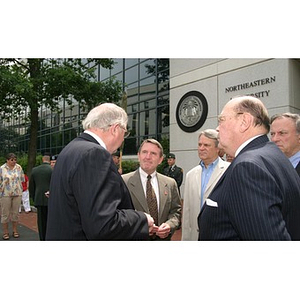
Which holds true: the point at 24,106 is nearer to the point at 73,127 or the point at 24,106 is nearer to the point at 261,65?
the point at 261,65

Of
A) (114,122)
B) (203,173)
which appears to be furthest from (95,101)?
(114,122)

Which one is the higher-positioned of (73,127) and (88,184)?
(73,127)

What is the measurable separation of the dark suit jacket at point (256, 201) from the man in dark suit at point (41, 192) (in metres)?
5.38

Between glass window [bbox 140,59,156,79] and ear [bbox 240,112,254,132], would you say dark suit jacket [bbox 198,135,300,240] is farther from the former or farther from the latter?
glass window [bbox 140,59,156,79]

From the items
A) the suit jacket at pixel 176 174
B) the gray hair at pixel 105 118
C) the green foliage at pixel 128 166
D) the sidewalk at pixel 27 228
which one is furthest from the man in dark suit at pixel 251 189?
the green foliage at pixel 128 166

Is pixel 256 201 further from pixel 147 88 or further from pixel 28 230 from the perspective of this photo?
pixel 147 88

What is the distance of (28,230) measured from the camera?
26.8 ft

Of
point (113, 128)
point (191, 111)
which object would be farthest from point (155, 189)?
point (191, 111)

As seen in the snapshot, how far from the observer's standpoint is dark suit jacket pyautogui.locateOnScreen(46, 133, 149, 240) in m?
1.74

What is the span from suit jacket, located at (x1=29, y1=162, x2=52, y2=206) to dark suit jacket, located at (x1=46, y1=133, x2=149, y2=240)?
15.7 feet

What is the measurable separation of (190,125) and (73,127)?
14512 mm

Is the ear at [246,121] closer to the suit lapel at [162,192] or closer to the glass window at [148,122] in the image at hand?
the suit lapel at [162,192]

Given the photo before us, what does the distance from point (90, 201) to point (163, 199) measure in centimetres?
174

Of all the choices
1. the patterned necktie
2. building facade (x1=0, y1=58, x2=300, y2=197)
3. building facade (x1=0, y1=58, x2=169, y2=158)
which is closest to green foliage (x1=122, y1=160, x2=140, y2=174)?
building facade (x1=0, y1=58, x2=300, y2=197)
